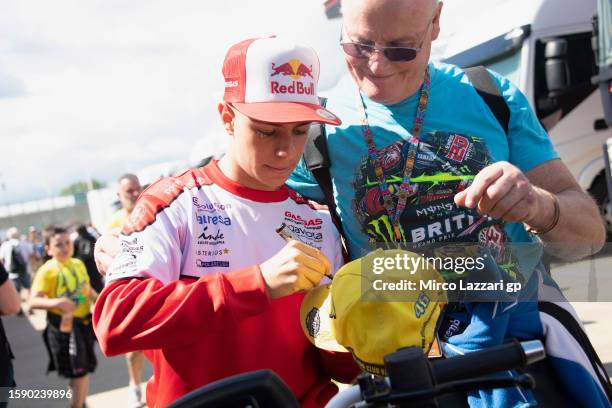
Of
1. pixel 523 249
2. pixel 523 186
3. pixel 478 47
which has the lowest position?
pixel 523 249

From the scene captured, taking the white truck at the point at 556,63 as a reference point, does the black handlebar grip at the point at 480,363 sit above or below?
below

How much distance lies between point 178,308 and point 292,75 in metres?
0.71

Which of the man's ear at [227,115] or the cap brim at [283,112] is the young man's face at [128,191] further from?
the cap brim at [283,112]

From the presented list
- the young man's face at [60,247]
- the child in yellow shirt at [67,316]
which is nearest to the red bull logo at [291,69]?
the child in yellow shirt at [67,316]

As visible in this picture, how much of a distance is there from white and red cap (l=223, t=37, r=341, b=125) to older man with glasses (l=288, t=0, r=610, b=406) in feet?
0.52

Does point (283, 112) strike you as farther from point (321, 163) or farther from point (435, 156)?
point (435, 156)

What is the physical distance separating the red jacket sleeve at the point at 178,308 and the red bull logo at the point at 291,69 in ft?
1.89

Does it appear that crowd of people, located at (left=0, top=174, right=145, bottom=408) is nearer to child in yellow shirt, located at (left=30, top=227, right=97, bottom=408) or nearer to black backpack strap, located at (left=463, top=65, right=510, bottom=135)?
child in yellow shirt, located at (left=30, top=227, right=97, bottom=408)

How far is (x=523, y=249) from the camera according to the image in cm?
159

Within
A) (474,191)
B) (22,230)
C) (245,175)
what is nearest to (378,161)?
(245,175)

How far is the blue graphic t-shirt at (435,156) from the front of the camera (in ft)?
6.19

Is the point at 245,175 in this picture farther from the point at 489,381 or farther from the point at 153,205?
the point at 489,381

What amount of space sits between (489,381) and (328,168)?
3.61 ft

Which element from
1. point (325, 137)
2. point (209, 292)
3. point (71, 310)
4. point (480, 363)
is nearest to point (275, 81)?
point (325, 137)
